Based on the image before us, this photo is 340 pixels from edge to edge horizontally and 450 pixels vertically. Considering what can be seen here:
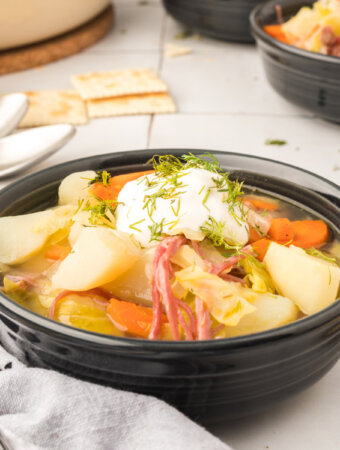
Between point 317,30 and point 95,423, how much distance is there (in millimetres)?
1620

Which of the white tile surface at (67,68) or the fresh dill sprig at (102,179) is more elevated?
the fresh dill sprig at (102,179)

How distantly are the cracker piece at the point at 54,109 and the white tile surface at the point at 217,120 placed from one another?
79mm

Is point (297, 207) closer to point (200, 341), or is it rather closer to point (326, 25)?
point (200, 341)

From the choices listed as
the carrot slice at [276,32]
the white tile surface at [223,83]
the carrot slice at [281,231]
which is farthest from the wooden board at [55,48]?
the carrot slice at [281,231]

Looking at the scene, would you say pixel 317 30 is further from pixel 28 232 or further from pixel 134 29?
pixel 28 232

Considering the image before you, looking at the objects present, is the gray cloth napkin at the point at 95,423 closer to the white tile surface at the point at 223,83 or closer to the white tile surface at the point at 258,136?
the white tile surface at the point at 258,136

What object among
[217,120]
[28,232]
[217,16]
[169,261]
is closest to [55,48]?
[217,16]

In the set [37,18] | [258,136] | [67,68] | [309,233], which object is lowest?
[67,68]

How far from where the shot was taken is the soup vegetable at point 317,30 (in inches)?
84.3

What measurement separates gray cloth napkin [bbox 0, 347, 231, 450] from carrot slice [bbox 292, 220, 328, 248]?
422mm

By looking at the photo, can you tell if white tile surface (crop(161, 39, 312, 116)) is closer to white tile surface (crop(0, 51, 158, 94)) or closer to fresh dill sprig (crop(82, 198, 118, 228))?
white tile surface (crop(0, 51, 158, 94))

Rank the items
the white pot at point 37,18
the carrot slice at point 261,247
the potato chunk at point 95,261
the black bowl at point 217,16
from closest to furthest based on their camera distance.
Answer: the potato chunk at point 95,261, the carrot slice at point 261,247, the white pot at point 37,18, the black bowl at point 217,16

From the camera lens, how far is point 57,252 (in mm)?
1172

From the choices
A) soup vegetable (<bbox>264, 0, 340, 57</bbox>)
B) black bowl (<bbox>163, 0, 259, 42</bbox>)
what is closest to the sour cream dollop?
soup vegetable (<bbox>264, 0, 340, 57</bbox>)
